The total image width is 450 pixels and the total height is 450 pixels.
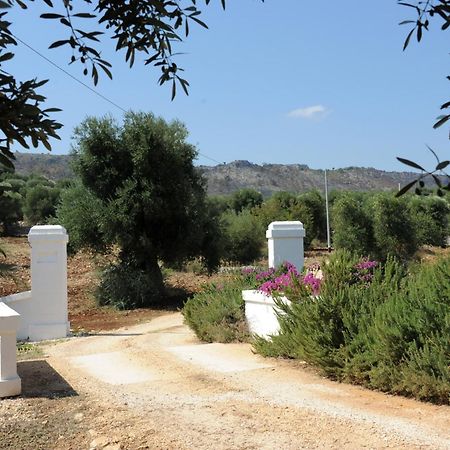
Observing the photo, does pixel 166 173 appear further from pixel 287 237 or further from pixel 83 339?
pixel 83 339

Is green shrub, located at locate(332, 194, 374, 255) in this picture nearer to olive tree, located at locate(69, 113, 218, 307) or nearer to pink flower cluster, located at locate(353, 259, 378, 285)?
olive tree, located at locate(69, 113, 218, 307)

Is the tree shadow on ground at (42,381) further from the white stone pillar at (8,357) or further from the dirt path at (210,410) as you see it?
the white stone pillar at (8,357)

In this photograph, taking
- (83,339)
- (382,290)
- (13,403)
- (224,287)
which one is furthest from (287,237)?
(13,403)

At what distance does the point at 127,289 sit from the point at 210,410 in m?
11.1

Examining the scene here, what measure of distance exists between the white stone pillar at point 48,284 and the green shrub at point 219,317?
265 centimetres

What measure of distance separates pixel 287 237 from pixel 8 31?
34.8 ft

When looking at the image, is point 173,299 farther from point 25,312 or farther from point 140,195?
point 25,312

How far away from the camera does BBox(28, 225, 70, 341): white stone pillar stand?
11.2 m

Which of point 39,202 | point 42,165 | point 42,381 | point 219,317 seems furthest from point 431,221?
point 42,165

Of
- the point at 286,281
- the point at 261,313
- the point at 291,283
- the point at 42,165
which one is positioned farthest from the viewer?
the point at 42,165

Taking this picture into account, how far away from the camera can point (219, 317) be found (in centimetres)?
955

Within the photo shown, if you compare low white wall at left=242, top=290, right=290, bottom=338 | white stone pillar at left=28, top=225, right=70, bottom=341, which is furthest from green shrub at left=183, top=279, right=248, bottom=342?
white stone pillar at left=28, top=225, right=70, bottom=341

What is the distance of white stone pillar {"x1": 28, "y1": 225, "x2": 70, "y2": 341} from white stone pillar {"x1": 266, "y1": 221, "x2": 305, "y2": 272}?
4127 millimetres

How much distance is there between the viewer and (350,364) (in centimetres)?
608
